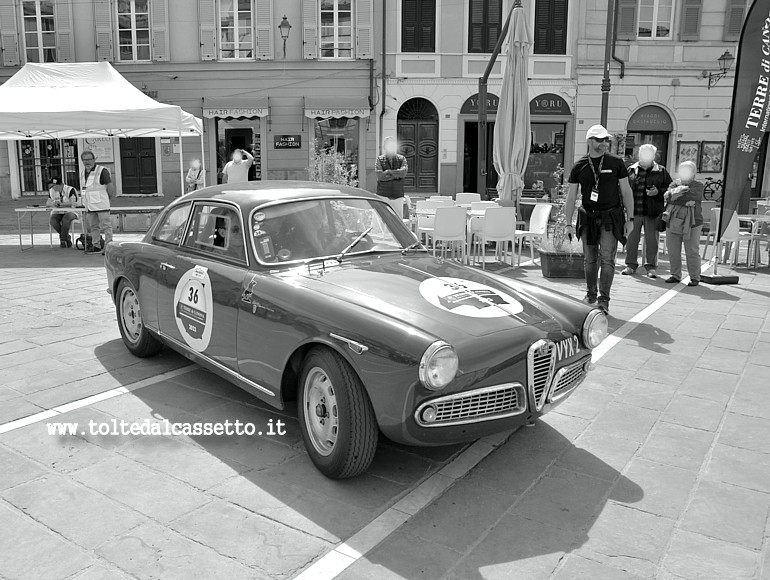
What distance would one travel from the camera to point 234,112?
22.5 meters

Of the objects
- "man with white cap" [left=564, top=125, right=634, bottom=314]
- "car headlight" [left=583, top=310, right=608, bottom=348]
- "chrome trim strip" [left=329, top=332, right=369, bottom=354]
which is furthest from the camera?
"man with white cap" [left=564, top=125, right=634, bottom=314]

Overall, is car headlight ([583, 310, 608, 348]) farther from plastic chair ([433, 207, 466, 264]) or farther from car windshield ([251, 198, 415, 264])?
plastic chair ([433, 207, 466, 264])

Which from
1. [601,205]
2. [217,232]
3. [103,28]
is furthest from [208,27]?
[217,232]

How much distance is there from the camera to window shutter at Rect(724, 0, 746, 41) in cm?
2164

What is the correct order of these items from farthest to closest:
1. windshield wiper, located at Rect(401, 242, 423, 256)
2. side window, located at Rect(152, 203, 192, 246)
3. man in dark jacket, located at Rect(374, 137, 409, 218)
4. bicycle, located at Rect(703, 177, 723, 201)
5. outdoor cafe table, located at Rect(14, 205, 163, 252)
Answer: bicycle, located at Rect(703, 177, 723, 201) → outdoor cafe table, located at Rect(14, 205, 163, 252) → man in dark jacket, located at Rect(374, 137, 409, 218) → side window, located at Rect(152, 203, 192, 246) → windshield wiper, located at Rect(401, 242, 423, 256)

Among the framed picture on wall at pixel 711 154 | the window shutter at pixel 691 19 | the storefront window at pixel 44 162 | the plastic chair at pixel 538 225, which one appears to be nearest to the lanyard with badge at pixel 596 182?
the plastic chair at pixel 538 225

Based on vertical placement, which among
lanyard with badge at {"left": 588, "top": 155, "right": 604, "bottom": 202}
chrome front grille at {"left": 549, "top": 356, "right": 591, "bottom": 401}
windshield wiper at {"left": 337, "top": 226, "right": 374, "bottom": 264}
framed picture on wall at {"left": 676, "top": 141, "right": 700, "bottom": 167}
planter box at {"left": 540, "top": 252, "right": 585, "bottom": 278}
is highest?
framed picture on wall at {"left": 676, "top": 141, "right": 700, "bottom": 167}

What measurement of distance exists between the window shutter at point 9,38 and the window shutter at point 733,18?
24.1 meters

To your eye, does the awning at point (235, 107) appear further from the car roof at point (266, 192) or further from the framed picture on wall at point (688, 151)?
the car roof at point (266, 192)

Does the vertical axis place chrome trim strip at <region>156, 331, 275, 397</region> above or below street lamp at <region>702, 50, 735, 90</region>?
below

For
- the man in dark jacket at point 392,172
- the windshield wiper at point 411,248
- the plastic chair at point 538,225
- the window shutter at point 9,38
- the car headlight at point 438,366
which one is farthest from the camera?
the window shutter at point 9,38

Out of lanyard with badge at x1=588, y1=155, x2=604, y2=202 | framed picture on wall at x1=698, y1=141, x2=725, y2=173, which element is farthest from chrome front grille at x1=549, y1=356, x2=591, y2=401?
framed picture on wall at x1=698, y1=141, x2=725, y2=173

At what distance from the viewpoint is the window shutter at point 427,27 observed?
21906 mm

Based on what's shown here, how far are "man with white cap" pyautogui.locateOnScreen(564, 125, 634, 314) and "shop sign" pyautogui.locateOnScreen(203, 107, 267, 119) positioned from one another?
678 inches
